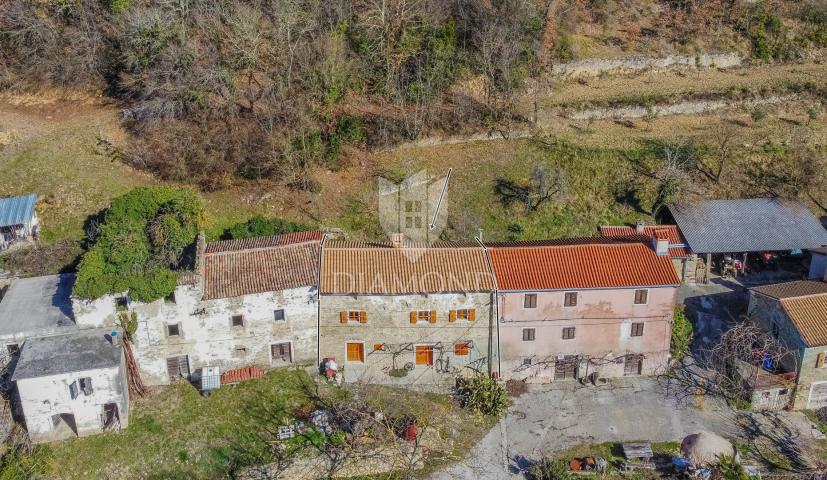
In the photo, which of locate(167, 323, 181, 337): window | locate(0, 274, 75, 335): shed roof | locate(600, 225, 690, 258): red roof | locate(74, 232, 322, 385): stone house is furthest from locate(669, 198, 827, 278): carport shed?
locate(0, 274, 75, 335): shed roof

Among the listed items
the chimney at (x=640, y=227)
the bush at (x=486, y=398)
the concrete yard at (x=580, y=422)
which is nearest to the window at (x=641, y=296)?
the concrete yard at (x=580, y=422)

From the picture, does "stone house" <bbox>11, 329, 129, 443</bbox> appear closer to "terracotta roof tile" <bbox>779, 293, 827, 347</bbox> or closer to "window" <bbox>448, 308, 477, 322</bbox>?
"window" <bbox>448, 308, 477, 322</bbox>

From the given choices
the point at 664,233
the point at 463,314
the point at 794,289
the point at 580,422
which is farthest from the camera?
the point at 664,233

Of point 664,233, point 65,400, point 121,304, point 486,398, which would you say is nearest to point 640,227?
point 664,233

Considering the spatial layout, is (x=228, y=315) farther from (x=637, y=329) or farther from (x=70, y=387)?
(x=637, y=329)

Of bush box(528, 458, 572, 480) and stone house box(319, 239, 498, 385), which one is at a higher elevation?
stone house box(319, 239, 498, 385)

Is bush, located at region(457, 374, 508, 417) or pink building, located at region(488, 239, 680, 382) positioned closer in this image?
bush, located at region(457, 374, 508, 417)

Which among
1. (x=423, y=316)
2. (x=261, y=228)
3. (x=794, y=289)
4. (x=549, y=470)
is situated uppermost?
(x=261, y=228)
